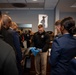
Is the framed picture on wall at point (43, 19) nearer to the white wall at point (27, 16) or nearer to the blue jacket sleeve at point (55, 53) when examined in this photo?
the white wall at point (27, 16)

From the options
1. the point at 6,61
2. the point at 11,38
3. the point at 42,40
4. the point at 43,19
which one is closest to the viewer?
the point at 6,61

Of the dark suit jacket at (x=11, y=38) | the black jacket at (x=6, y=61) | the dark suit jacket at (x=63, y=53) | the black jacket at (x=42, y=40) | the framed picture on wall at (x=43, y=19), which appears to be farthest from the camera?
the framed picture on wall at (x=43, y=19)

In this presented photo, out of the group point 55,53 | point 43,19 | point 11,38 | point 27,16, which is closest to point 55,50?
point 55,53

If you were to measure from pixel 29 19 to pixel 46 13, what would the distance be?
2.76 feet

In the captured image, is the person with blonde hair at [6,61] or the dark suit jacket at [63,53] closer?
the person with blonde hair at [6,61]

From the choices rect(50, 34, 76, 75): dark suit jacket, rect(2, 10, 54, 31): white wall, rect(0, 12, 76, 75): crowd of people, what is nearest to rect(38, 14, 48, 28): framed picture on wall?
rect(2, 10, 54, 31): white wall

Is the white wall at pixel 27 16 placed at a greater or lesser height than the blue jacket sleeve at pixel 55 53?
greater

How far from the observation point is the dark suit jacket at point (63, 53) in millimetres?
1935

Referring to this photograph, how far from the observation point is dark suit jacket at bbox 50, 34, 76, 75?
1935 millimetres

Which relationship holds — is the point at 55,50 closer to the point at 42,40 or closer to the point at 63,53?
the point at 63,53

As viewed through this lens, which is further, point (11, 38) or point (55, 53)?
point (11, 38)

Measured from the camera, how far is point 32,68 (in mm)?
4805

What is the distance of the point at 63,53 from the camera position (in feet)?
6.35

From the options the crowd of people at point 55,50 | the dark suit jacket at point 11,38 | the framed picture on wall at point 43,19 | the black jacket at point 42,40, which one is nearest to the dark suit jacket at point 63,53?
the crowd of people at point 55,50
